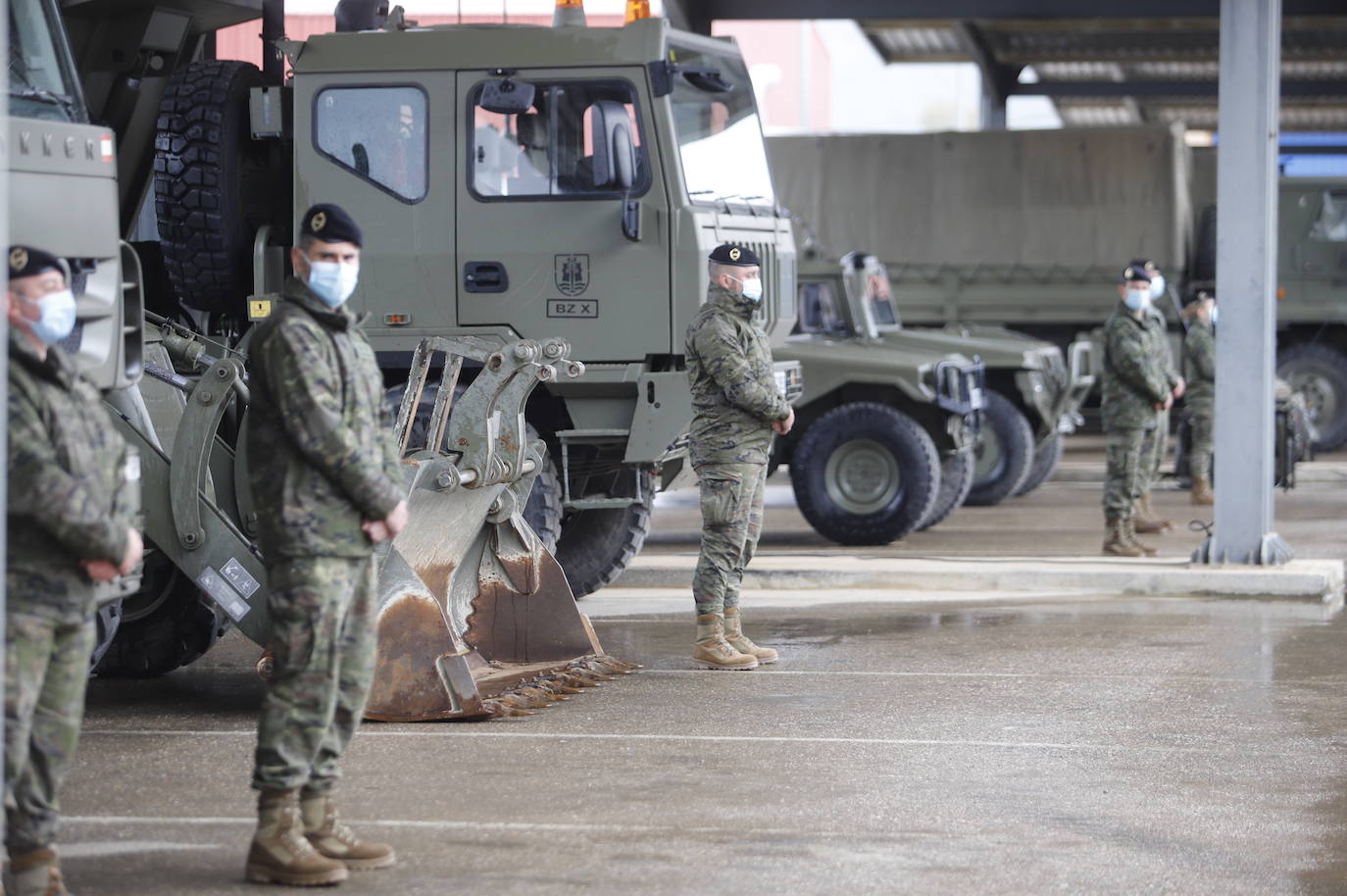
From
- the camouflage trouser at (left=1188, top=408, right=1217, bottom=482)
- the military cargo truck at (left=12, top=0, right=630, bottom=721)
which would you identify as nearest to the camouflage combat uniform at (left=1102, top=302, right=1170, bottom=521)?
the camouflage trouser at (left=1188, top=408, right=1217, bottom=482)

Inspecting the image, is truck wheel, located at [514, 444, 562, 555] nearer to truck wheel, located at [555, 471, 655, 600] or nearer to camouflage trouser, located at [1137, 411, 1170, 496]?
truck wheel, located at [555, 471, 655, 600]

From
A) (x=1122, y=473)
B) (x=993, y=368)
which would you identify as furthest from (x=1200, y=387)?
(x=1122, y=473)

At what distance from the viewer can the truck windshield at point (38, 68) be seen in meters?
5.82

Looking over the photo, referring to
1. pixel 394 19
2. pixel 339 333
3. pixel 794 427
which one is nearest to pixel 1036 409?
pixel 794 427

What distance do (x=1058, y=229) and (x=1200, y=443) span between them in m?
4.42

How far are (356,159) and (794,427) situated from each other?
4.60 meters

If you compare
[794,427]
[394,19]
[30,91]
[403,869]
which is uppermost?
[394,19]

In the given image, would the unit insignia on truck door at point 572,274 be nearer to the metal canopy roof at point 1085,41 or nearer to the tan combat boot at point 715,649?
the tan combat boot at point 715,649

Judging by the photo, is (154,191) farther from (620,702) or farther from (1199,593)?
(1199,593)

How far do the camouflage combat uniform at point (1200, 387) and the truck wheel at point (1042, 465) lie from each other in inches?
43.8

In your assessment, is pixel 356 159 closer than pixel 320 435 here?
No

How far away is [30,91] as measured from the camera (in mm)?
5867

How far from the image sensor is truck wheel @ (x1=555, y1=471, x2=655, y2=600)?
10.2 m

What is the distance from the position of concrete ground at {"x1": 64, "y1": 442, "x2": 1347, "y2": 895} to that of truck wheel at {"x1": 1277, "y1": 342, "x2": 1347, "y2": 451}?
11.6 m
